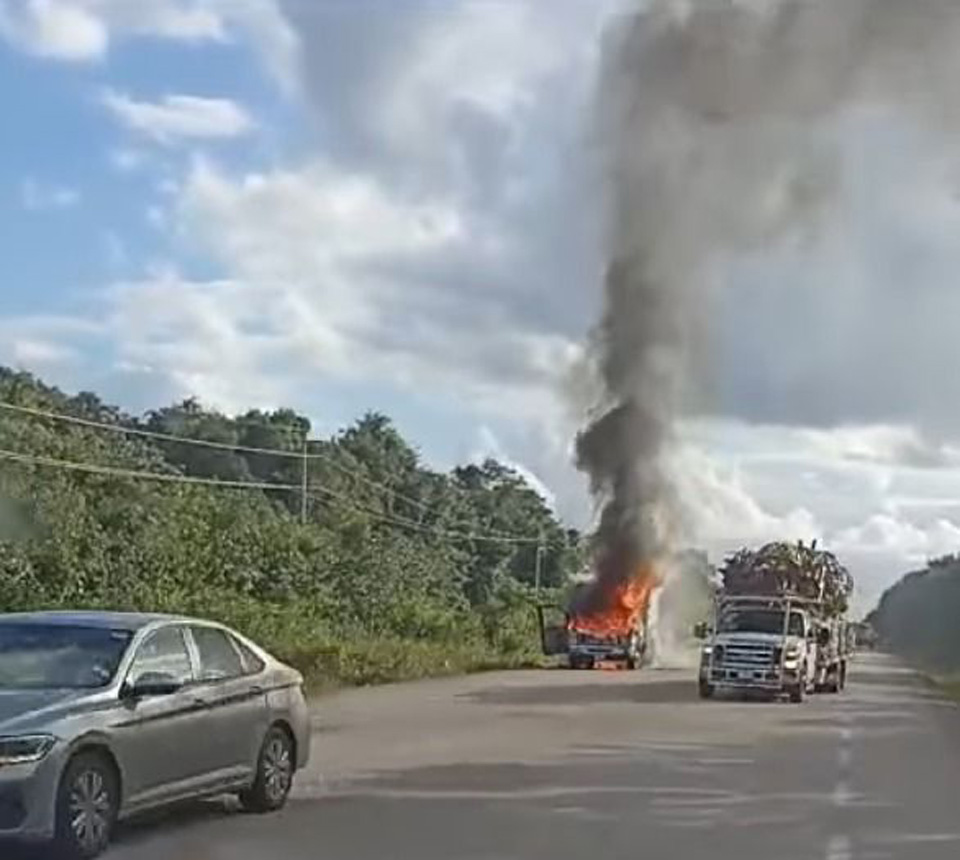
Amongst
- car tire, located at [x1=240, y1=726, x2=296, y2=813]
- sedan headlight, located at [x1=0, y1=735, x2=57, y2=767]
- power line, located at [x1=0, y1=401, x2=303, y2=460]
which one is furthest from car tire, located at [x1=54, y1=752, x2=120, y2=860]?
power line, located at [x1=0, y1=401, x2=303, y2=460]

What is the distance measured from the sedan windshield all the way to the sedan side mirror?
16cm

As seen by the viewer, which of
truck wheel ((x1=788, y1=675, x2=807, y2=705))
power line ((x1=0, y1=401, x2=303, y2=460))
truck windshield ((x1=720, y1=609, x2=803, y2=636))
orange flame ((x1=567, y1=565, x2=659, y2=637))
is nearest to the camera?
truck wheel ((x1=788, y1=675, x2=807, y2=705))

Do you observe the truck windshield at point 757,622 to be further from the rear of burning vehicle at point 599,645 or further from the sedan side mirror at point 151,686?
the sedan side mirror at point 151,686

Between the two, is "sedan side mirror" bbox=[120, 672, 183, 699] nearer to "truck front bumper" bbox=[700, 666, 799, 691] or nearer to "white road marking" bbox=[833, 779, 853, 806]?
"white road marking" bbox=[833, 779, 853, 806]

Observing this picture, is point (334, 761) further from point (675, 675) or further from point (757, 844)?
point (675, 675)

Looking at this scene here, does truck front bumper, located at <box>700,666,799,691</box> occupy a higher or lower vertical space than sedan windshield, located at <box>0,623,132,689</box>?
higher

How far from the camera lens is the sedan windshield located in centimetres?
1327

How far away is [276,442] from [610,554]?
33.1m

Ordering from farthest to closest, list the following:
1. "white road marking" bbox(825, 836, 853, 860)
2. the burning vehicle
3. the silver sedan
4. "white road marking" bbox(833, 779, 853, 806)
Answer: the burning vehicle < "white road marking" bbox(833, 779, 853, 806) < "white road marking" bbox(825, 836, 853, 860) < the silver sedan

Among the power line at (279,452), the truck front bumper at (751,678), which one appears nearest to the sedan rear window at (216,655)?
the truck front bumper at (751,678)

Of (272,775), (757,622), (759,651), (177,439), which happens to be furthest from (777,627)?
(177,439)

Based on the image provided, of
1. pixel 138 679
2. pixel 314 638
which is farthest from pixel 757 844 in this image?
pixel 314 638

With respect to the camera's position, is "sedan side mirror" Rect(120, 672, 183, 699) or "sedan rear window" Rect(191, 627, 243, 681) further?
"sedan rear window" Rect(191, 627, 243, 681)

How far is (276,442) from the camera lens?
317ft
